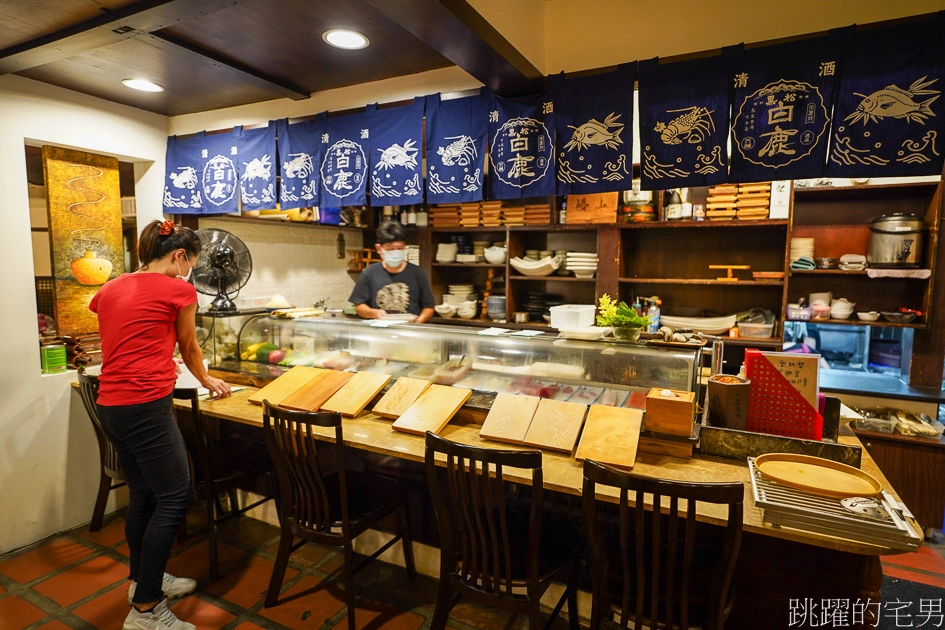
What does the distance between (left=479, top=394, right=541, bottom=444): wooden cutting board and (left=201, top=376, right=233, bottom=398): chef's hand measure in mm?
1668

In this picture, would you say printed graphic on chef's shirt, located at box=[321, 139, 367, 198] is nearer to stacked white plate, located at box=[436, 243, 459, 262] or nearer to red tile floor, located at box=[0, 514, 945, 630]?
stacked white plate, located at box=[436, 243, 459, 262]

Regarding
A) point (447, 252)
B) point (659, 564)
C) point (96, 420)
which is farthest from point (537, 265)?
point (96, 420)

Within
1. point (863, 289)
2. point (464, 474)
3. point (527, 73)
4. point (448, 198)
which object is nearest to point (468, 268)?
point (448, 198)

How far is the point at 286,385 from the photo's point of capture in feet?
10.4

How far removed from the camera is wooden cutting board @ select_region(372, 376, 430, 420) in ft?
9.20

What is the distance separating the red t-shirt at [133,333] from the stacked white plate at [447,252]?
11.0 feet

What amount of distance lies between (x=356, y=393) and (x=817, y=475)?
2258mm

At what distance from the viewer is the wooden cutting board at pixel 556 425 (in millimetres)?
2361

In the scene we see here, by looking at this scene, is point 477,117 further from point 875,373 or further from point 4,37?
point 875,373

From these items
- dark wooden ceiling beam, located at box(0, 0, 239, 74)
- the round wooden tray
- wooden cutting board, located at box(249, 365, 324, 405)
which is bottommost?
the round wooden tray

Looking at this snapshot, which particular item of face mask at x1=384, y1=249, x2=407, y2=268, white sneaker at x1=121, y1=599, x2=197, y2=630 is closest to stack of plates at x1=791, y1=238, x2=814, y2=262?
face mask at x1=384, y1=249, x2=407, y2=268

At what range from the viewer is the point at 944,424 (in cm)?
384

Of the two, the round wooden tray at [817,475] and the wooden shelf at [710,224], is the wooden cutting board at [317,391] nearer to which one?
the round wooden tray at [817,475]

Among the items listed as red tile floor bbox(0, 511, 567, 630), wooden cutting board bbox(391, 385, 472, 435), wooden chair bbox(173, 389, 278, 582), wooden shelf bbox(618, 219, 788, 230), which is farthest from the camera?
wooden shelf bbox(618, 219, 788, 230)
